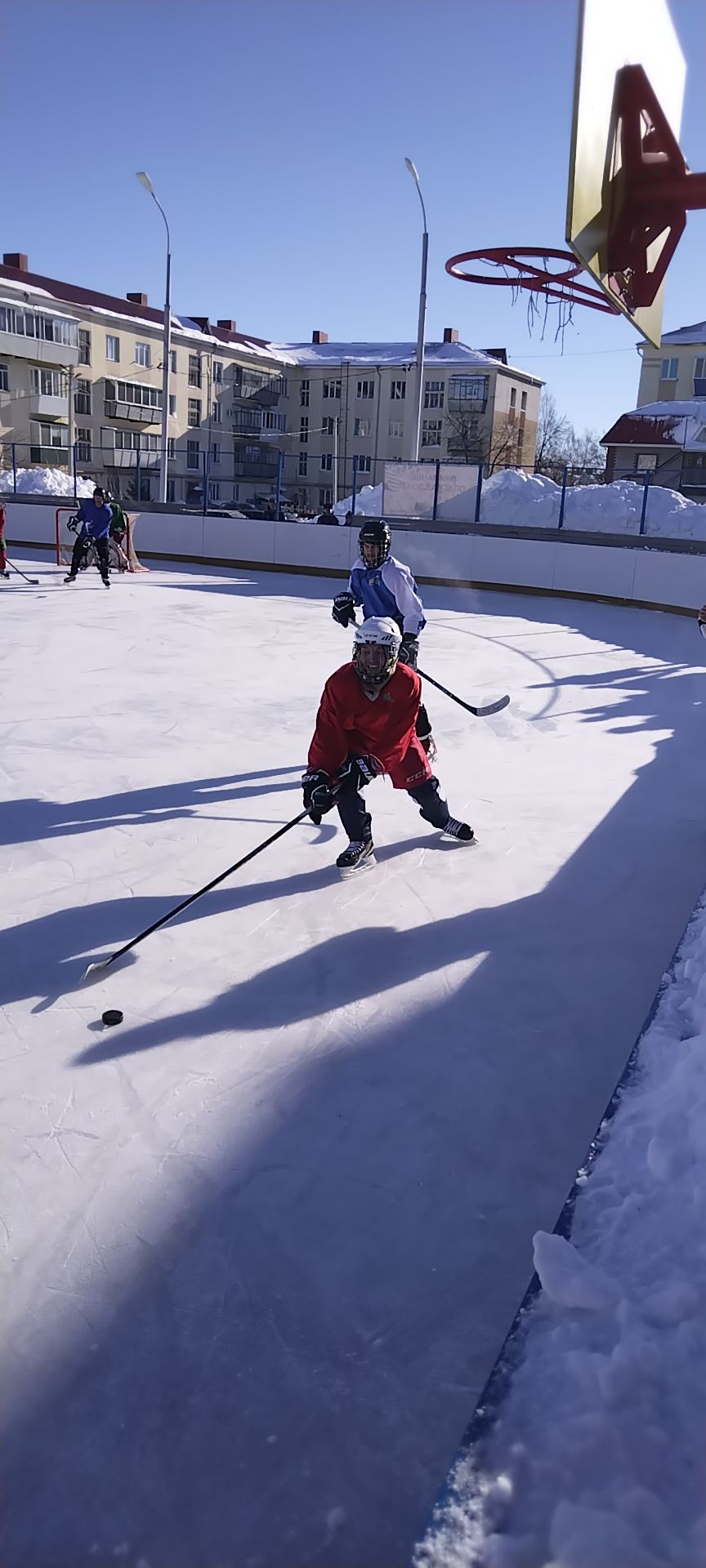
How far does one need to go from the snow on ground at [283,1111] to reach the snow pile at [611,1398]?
0.85 ft

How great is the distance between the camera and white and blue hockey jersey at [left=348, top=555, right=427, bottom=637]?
5215 mm

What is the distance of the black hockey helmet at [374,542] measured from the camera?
4.96m

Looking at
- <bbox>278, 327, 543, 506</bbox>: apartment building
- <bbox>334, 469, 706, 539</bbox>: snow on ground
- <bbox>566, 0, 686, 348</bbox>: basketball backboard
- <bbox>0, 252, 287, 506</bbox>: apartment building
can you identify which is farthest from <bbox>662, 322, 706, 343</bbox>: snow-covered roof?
<bbox>566, 0, 686, 348</bbox>: basketball backboard

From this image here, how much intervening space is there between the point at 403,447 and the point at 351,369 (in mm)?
4750

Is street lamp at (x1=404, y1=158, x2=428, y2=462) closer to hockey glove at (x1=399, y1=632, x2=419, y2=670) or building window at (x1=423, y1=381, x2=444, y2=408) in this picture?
hockey glove at (x1=399, y1=632, x2=419, y2=670)

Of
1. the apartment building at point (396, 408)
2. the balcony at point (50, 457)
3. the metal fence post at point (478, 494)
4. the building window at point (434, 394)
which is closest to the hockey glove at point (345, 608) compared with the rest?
the metal fence post at point (478, 494)

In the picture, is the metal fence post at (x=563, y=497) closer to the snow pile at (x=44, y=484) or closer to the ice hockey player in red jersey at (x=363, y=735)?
the snow pile at (x=44, y=484)

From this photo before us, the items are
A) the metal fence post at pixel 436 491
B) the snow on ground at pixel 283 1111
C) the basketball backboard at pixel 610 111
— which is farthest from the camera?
the metal fence post at pixel 436 491

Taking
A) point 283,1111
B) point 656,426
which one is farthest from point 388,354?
point 283,1111

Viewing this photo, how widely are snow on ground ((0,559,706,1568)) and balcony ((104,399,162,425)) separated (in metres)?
37.8

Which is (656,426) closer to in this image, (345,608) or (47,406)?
(47,406)

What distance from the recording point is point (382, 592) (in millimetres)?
5273

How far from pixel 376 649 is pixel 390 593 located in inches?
78.7

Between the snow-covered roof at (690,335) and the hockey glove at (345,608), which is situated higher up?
the snow-covered roof at (690,335)
